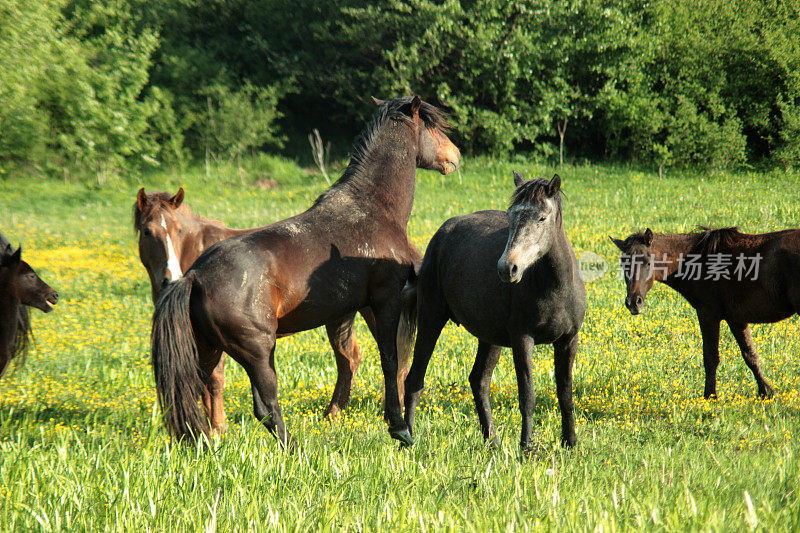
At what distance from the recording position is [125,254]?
54.0 feet

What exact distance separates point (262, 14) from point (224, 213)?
59.8 feet

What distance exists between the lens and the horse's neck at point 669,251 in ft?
23.4

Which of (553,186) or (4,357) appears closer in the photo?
(553,186)

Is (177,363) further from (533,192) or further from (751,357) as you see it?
(751,357)

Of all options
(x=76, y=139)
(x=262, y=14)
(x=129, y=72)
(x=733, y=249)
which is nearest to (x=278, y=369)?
(x=733, y=249)

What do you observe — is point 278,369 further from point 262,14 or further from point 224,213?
point 262,14

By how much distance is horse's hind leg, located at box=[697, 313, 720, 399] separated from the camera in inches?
264

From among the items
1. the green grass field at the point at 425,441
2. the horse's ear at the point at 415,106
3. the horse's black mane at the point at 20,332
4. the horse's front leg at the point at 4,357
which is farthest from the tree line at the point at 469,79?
the horse's front leg at the point at 4,357

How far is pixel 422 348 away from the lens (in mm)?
5633

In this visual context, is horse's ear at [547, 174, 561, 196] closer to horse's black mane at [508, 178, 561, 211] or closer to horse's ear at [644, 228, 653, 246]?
horse's black mane at [508, 178, 561, 211]

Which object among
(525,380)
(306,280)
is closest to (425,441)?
(525,380)

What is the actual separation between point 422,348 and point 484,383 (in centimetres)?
61

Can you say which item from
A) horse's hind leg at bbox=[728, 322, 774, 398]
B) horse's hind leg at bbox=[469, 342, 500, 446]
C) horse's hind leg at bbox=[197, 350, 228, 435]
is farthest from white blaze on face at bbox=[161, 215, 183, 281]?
horse's hind leg at bbox=[728, 322, 774, 398]

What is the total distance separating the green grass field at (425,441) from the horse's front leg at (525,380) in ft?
0.53
